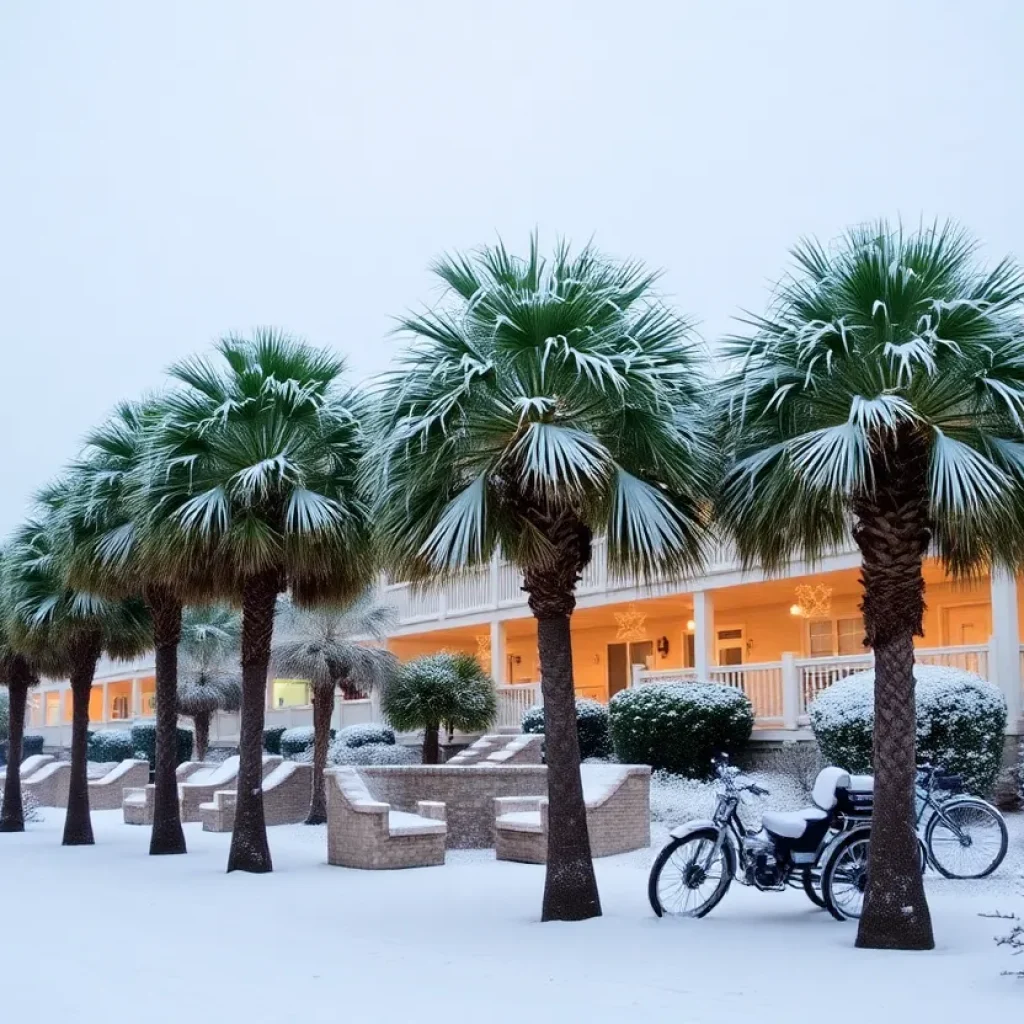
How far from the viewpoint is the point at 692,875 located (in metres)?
11.4

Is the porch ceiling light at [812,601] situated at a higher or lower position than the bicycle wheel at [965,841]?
higher

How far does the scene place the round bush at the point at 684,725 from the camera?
20766 millimetres

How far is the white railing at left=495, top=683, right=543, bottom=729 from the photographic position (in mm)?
28109

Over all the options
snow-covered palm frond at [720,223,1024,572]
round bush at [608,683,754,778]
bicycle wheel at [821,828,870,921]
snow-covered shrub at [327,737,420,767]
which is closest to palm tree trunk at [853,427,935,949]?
snow-covered palm frond at [720,223,1024,572]

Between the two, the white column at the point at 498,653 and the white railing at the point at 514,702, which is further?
the white column at the point at 498,653

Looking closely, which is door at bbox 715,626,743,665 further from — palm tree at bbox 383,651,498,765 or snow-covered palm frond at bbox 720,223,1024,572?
snow-covered palm frond at bbox 720,223,1024,572

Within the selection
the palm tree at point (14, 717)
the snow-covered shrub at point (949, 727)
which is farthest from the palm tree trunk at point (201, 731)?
the snow-covered shrub at point (949, 727)

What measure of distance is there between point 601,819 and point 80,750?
1039 centimetres

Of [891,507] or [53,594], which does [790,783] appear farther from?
[53,594]

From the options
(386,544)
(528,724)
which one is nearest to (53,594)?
(528,724)

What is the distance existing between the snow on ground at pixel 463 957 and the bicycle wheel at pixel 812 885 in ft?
0.65

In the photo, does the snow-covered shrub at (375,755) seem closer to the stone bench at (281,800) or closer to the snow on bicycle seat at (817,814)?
the stone bench at (281,800)

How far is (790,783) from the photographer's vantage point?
19.8 m

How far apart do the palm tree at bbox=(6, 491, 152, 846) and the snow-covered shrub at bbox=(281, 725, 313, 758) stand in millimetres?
10413
